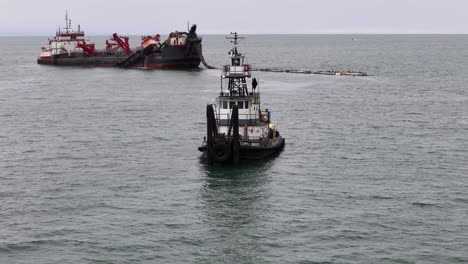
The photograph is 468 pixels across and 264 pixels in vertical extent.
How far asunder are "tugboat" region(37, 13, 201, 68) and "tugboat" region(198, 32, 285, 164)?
9350cm

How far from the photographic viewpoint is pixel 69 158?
195 feet

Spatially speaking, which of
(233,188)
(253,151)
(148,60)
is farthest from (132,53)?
(233,188)

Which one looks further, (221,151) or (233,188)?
(221,151)

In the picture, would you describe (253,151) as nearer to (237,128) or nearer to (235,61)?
(237,128)

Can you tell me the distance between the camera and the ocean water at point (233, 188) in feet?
121

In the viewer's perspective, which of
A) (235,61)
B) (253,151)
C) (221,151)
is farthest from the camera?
(235,61)

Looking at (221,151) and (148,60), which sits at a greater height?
(148,60)

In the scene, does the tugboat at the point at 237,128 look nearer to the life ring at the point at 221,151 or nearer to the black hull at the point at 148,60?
the life ring at the point at 221,151

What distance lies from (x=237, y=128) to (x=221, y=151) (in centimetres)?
241

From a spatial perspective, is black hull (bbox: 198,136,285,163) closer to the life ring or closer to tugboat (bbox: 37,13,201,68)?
the life ring

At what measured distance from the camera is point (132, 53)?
16800 cm

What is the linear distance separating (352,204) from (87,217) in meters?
18.0

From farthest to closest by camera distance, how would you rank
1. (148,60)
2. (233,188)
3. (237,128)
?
1. (148,60)
2. (237,128)
3. (233,188)

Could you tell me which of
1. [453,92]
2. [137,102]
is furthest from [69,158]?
[453,92]
